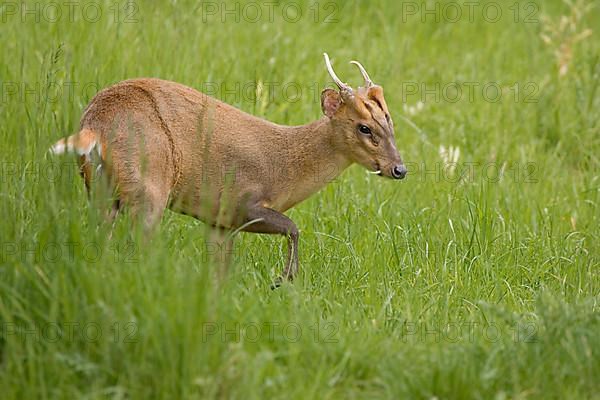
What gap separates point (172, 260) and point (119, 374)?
65 cm

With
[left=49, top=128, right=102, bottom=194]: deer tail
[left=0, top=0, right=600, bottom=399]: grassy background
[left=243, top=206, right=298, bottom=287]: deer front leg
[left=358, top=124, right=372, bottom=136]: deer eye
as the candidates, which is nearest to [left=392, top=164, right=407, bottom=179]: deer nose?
[left=358, top=124, right=372, bottom=136]: deer eye

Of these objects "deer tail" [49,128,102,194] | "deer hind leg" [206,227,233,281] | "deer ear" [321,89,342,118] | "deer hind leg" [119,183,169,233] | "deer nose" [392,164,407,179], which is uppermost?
"deer ear" [321,89,342,118]

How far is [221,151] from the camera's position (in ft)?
21.3

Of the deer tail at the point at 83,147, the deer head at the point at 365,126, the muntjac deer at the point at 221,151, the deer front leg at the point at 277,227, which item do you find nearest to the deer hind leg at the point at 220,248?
the muntjac deer at the point at 221,151

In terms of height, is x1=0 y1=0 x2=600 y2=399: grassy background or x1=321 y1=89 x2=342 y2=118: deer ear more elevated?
x1=321 y1=89 x2=342 y2=118: deer ear

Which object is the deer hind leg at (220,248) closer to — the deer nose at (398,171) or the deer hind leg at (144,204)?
the deer hind leg at (144,204)

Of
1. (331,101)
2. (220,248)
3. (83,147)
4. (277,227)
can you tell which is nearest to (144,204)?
(83,147)

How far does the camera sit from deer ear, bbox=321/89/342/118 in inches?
261

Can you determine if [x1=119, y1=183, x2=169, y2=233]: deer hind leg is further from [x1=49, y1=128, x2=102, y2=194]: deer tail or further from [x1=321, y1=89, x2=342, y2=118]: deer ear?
[x1=321, y1=89, x2=342, y2=118]: deer ear

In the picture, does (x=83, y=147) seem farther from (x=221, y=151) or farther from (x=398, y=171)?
(x=398, y=171)

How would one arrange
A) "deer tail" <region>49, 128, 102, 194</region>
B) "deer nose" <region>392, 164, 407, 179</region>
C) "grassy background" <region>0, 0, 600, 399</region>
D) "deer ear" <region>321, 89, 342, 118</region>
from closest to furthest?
1. "grassy background" <region>0, 0, 600, 399</region>
2. "deer tail" <region>49, 128, 102, 194</region>
3. "deer nose" <region>392, 164, 407, 179</region>
4. "deer ear" <region>321, 89, 342, 118</region>

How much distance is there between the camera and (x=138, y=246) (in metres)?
5.28

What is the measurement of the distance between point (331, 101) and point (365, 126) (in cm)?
26

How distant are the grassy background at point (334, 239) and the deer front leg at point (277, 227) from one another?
0.13 meters
